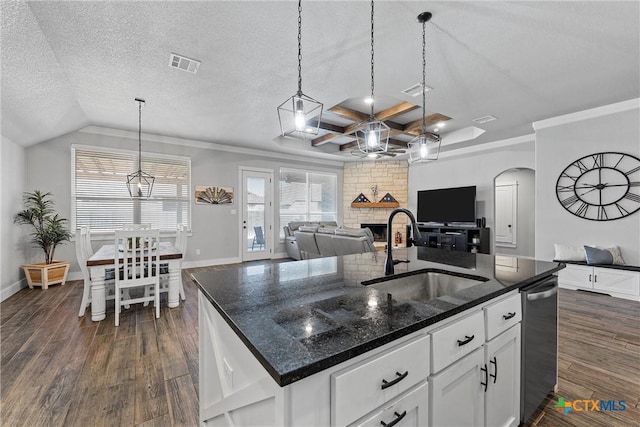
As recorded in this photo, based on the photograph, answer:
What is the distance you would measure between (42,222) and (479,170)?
8.35m

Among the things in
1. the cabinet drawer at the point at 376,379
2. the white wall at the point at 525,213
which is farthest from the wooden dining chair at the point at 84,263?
the white wall at the point at 525,213

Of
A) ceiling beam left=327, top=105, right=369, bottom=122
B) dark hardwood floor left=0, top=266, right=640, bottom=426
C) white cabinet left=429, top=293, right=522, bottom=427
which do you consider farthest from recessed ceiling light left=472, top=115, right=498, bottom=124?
white cabinet left=429, top=293, right=522, bottom=427

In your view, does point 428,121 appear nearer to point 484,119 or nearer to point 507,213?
point 484,119

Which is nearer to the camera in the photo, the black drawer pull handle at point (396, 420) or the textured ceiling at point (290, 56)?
the black drawer pull handle at point (396, 420)

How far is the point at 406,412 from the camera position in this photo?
34.2 inches

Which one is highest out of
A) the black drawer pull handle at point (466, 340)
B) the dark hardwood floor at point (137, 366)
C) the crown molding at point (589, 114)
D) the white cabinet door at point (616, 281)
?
the crown molding at point (589, 114)

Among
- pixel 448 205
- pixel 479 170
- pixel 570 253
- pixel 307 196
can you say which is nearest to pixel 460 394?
A: pixel 570 253

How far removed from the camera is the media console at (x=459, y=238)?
6145 millimetres

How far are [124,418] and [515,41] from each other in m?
4.07

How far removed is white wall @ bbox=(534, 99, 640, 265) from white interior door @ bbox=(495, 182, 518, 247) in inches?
112

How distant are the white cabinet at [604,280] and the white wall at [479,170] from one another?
2.15m

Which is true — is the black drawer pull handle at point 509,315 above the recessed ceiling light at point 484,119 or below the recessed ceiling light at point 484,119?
below

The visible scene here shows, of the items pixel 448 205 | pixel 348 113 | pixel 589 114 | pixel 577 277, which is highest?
pixel 348 113

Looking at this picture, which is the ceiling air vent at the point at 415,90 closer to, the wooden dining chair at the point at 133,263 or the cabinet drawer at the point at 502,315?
the cabinet drawer at the point at 502,315
